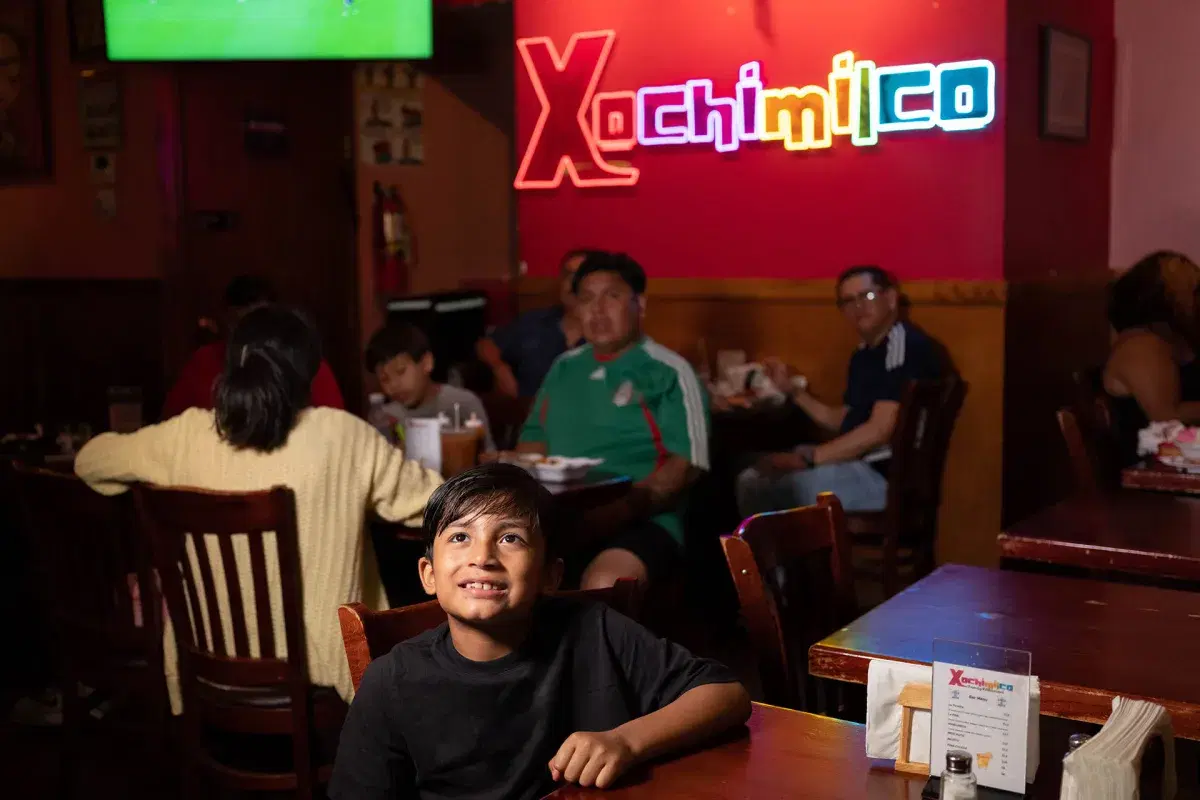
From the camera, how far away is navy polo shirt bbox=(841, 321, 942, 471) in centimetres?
469

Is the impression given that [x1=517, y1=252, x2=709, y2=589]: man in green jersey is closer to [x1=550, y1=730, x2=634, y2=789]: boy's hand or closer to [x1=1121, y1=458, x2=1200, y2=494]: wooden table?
[x1=1121, y1=458, x2=1200, y2=494]: wooden table

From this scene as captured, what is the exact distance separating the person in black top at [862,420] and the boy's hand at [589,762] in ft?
10.4

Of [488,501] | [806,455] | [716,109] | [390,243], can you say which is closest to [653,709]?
[488,501]

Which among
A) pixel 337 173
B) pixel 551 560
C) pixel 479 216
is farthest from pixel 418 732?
pixel 479 216

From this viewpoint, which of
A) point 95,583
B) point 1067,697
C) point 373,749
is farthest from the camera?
Result: point 95,583

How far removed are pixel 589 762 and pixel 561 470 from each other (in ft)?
6.20

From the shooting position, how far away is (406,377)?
13.3 feet

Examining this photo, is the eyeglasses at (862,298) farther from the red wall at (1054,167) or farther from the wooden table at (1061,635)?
the wooden table at (1061,635)

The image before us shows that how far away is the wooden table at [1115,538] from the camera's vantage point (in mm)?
2463

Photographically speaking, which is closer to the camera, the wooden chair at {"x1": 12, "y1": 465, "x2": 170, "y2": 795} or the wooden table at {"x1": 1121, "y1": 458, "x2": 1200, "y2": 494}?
the wooden chair at {"x1": 12, "y1": 465, "x2": 170, "y2": 795}

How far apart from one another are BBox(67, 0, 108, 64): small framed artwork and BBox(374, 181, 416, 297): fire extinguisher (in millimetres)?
1635

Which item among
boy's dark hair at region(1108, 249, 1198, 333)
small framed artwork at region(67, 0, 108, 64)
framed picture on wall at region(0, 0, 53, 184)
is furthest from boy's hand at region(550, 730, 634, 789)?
framed picture on wall at region(0, 0, 53, 184)

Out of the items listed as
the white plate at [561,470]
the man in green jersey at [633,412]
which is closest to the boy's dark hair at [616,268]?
the man in green jersey at [633,412]

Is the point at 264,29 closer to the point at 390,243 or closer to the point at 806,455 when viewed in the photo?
the point at 390,243
